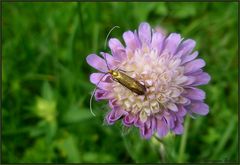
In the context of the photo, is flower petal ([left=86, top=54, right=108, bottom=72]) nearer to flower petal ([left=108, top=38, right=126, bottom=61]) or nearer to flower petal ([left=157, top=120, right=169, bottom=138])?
flower petal ([left=108, top=38, right=126, bottom=61])

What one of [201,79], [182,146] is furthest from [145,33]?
[182,146]

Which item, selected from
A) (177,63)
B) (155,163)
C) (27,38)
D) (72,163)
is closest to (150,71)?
(177,63)

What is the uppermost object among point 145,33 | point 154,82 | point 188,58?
point 145,33

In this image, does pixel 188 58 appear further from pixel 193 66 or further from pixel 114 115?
pixel 114 115

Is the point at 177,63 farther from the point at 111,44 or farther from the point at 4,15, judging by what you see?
the point at 4,15

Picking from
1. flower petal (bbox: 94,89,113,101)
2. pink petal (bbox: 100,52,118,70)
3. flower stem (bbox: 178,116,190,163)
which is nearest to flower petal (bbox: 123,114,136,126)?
flower petal (bbox: 94,89,113,101)

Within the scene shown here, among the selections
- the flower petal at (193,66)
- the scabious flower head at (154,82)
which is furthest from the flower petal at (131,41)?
the flower petal at (193,66)
